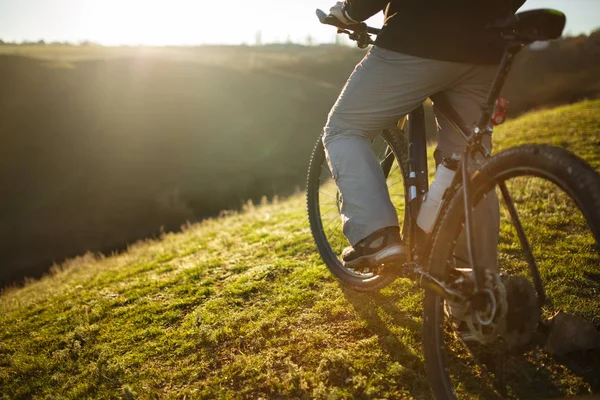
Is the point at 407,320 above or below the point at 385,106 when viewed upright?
below

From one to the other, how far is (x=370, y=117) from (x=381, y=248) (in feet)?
2.54

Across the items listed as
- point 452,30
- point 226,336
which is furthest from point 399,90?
point 226,336

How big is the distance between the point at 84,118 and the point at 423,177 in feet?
144

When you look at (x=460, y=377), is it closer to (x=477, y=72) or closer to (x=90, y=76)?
(x=477, y=72)

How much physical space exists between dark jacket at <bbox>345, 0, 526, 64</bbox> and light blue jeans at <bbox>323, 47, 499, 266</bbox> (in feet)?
0.19

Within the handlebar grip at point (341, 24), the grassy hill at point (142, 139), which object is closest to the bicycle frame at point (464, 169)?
the handlebar grip at point (341, 24)

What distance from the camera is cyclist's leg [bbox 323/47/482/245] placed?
2.16 metres

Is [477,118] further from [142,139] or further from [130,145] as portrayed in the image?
[142,139]

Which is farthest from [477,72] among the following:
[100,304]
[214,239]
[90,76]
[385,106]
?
[90,76]

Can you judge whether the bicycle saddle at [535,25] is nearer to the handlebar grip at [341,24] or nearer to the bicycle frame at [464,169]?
the bicycle frame at [464,169]

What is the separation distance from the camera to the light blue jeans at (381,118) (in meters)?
2.14

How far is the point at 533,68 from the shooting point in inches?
1481

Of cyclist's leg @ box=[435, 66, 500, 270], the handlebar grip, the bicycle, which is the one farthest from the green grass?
the handlebar grip

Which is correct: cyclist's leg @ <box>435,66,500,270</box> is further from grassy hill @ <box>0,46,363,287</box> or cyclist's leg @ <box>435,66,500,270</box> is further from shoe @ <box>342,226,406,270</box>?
grassy hill @ <box>0,46,363,287</box>
